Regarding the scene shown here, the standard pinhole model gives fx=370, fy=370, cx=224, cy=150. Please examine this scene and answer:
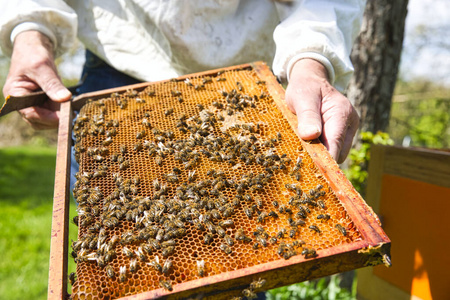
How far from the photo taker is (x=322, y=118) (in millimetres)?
2742

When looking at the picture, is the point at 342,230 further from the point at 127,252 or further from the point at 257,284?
the point at 127,252

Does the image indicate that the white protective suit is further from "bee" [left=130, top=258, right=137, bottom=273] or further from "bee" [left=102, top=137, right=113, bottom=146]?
"bee" [left=130, top=258, right=137, bottom=273]

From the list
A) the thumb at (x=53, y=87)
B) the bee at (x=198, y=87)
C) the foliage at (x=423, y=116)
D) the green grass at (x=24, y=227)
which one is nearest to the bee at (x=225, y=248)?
the bee at (x=198, y=87)

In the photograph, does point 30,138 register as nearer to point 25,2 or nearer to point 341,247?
point 25,2

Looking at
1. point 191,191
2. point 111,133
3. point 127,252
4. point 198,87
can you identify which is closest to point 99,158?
point 111,133

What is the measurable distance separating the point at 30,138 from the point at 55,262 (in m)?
21.4

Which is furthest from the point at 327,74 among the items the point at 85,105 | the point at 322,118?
the point at 85,105

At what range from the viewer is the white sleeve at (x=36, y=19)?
3.57 metres

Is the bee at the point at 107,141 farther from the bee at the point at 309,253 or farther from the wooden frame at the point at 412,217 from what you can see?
the wooden frame at the point at 412,217

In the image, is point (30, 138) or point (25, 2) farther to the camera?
point (30, 138)

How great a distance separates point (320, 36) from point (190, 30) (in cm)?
124

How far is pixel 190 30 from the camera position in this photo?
356 cm

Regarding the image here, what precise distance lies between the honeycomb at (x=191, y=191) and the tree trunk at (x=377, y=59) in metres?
2.74

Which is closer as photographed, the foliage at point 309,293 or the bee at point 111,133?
the bee at point 111,133
